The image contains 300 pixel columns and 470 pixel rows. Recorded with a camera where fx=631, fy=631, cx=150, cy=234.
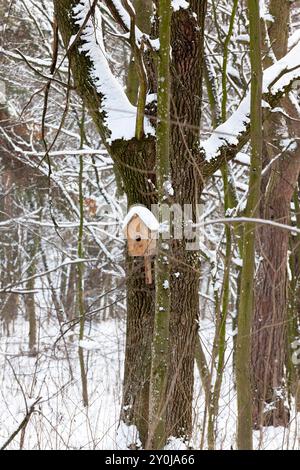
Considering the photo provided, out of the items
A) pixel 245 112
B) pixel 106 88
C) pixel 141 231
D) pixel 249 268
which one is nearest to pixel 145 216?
pixel 141 231

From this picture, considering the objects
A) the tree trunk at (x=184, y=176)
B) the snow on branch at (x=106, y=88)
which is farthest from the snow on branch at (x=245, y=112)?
the snow on branch at (x=106, y=88)

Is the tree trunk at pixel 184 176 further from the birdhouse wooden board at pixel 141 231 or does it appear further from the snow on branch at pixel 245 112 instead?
the birdhouse wooden board at pixel 141 231

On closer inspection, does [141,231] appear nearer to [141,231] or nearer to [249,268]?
[141,231]

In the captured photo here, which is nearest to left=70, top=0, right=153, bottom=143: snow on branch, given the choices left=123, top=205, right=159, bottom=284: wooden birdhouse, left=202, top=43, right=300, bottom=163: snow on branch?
left=202, top=43, right=300, bottom=163: snow on branch

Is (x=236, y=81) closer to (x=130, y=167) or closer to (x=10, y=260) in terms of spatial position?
(x=130, y=167)

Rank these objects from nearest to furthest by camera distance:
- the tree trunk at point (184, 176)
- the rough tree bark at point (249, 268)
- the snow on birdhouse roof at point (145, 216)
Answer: the rough tree bark at point (249, 268) → the snow on birdhouse roof at point (145, 216) → the tree trunk at point (184, 176)

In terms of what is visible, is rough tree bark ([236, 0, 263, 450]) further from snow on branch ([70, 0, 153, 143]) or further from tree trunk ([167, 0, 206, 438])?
snow on branch ([70, 0, 153, 143])

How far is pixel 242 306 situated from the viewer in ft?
11.5

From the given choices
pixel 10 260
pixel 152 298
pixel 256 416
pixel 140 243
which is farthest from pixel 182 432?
pixel 10 260

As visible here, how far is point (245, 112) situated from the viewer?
465 cm

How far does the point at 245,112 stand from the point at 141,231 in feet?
4.06

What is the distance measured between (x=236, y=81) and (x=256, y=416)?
15.0ft

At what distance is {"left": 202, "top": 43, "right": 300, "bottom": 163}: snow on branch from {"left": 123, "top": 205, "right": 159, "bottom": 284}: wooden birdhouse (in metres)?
0.71

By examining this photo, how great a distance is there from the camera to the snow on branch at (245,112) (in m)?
4.58
